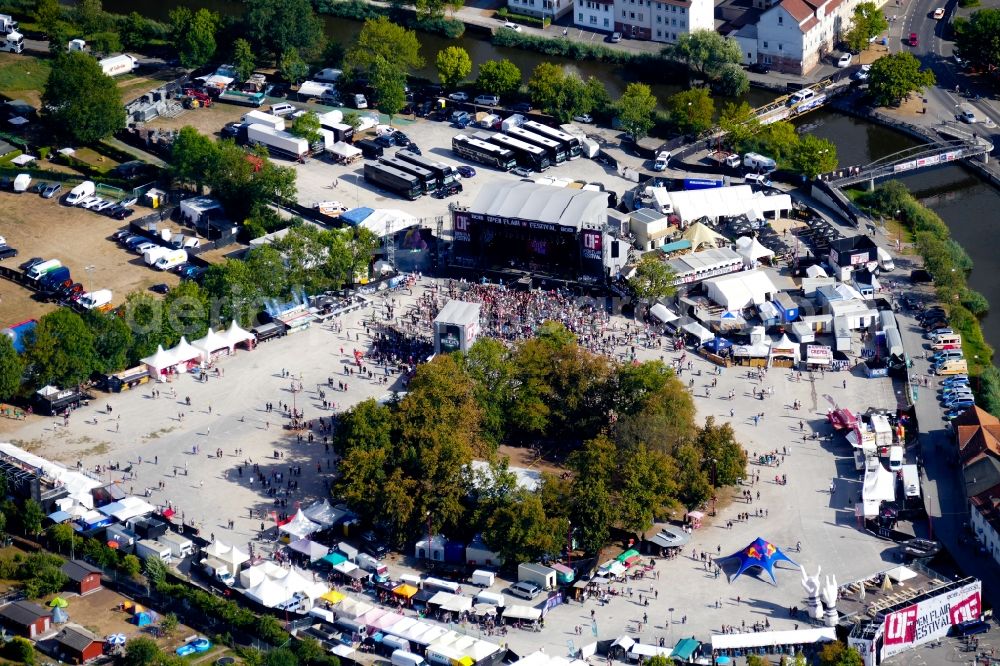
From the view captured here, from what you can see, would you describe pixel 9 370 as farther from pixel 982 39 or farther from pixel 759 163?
pixel 982 39

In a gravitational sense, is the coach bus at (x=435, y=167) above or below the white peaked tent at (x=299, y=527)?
above

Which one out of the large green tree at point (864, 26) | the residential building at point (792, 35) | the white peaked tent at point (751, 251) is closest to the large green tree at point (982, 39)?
the large green tree at point (864, 26)

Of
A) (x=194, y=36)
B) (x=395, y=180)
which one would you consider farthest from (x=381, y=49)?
(x=395, y=180)

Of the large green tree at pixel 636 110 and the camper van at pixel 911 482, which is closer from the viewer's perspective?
the camper van at pixel 911 482

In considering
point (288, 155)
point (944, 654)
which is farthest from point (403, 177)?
point (944, 654)

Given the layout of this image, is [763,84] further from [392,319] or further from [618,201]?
[392,319]

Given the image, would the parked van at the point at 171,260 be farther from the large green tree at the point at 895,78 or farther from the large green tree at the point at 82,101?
the large green tree at the point at 895,78
